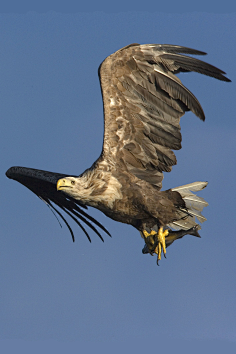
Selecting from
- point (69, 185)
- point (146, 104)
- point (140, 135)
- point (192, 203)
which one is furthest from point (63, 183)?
point (192, 203)

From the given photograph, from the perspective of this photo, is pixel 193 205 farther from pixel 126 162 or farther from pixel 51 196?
pixel 51 196

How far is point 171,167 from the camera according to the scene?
9109 mm

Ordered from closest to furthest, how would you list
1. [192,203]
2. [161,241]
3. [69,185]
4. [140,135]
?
[69,185] → [140,135] → [161,241] → [192,203]

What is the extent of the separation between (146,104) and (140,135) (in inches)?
18.4

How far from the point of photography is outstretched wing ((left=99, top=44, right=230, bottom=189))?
8.41 metres

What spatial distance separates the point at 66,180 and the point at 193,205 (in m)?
2.21

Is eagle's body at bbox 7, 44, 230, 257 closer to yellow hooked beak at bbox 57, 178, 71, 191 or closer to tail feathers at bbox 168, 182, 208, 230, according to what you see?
yellow hooked beak at bbox 57, 178, 71, 191

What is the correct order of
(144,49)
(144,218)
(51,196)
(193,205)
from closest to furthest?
1. (144,49)
2. (144,218)
3. (193,205)
4. (51,196)

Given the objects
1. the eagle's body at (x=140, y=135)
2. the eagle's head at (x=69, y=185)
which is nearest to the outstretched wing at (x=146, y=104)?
the eagle's body at (x=140, y=135)

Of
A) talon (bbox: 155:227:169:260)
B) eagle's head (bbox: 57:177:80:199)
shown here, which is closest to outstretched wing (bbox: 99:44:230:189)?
eagle's head (bbox: 57:177:80:199)

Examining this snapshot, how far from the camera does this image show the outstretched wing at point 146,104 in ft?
27.6

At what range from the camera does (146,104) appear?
8766 mm

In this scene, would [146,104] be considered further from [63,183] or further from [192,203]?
[192,203]

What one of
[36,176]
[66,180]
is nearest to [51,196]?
[36,176]
